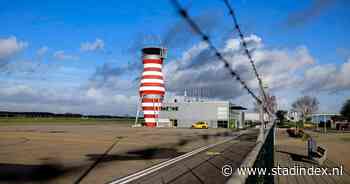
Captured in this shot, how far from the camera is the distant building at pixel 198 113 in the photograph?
8594cm

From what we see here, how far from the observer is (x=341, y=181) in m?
13.7

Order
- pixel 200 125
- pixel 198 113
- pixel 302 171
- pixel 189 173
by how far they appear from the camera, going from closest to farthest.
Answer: pixel 189 173
pixel 302 171
pixel 200 125
pixel 198 113

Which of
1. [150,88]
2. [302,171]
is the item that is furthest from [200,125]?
[302,171]

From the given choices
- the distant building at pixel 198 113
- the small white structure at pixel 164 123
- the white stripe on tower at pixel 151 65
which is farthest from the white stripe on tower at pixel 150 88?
the distant building at pixel 198 113

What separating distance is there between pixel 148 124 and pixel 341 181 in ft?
229

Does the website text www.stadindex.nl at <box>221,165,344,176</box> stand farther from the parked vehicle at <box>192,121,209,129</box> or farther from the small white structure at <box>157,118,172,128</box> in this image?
the small white structure at <box>157,118,172,128</box>

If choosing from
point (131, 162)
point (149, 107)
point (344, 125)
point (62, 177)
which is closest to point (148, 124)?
point (149, 107)

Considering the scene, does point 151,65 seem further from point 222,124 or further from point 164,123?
point 222,124

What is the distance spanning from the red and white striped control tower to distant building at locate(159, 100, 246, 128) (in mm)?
7309

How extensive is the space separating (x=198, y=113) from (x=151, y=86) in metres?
Answer: 14.3

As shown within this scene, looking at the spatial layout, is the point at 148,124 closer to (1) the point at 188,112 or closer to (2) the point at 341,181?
(1) the point at 188,112

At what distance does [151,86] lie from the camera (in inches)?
3150

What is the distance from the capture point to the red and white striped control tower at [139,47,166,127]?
80250mm

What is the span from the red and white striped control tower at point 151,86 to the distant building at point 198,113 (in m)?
7.31
